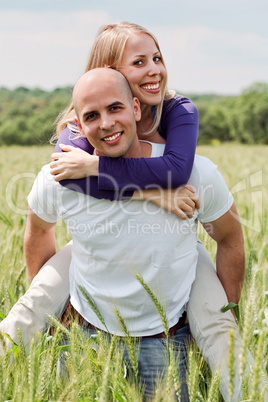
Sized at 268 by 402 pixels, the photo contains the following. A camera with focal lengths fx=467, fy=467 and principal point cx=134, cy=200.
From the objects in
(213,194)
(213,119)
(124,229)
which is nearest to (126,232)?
(124,229)

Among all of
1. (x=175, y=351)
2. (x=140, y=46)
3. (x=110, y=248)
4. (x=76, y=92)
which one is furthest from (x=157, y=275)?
(x=140, y=46)

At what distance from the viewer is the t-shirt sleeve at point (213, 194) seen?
1612mm

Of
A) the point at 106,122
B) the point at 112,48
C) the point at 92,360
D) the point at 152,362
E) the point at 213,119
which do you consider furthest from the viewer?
the point at 213,119

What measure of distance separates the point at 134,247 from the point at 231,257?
17.1 inches

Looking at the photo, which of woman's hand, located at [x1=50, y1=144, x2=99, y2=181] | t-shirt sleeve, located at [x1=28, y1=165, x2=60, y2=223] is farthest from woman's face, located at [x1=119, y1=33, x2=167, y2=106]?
t-shirt sleeve, located at [x1=28, y1=165, x2=60, y2=223]

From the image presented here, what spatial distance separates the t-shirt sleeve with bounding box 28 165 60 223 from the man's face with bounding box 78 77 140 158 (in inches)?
9.5

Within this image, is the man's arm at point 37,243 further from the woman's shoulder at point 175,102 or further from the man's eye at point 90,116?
the woman's shoulder at point 175,102

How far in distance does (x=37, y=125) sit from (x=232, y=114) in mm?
20175

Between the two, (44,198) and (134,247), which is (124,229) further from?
(44,198)

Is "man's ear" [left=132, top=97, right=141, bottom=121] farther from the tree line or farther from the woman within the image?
the tree line

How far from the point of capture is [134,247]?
1558 millimetres

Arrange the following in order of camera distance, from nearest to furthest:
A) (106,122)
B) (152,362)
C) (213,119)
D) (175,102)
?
1. (106,122)
2. (152,362)
3. (175,102)
4. (213,119)

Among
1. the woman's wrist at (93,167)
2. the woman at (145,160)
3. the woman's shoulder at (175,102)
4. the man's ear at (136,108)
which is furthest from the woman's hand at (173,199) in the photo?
the woman's shoulder at (175,102)

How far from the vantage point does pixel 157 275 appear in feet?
5.16
